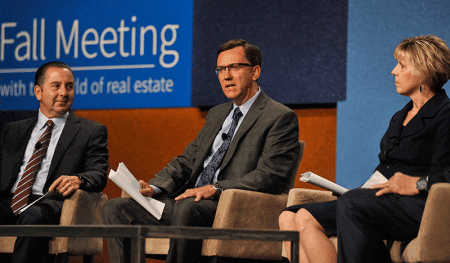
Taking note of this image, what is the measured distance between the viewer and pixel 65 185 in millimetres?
3285

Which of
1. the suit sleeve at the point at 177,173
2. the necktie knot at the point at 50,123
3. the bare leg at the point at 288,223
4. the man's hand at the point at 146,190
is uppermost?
the necktie knot at the point at 50,123

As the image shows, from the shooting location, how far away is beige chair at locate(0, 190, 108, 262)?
3254mm

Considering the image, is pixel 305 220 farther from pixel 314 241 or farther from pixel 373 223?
pixel 373 223

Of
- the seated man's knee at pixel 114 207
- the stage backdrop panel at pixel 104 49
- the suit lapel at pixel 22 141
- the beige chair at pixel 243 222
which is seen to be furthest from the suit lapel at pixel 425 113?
the suit lapel at pixel 22 141

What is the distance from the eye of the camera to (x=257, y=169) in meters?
3.10

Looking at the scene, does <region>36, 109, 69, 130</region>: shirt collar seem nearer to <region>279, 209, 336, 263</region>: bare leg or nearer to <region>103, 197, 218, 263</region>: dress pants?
<region>103, 197, 218, 263</region>: dress pants

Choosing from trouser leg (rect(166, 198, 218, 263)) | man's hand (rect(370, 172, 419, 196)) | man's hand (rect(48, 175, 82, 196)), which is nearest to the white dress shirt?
man's hand (rect(48, 175, 82, 196))

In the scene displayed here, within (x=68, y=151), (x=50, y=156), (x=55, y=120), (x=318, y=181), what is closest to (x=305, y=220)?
(x=318, y=181)

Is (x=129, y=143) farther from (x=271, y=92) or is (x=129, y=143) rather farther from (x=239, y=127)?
(x=239, y=127)

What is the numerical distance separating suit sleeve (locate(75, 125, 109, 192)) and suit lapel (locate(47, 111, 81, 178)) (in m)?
0.12

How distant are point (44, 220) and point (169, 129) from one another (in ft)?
5.16

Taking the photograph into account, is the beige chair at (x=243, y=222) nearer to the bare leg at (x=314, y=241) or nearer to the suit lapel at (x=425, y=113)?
the bare leg at (x=314, y=241)

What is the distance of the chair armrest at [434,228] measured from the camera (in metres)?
2.26

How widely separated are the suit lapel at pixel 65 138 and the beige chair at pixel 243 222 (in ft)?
3.07
